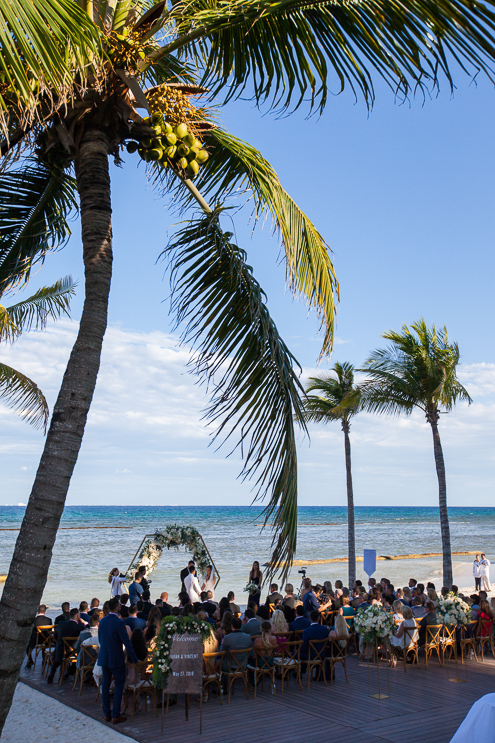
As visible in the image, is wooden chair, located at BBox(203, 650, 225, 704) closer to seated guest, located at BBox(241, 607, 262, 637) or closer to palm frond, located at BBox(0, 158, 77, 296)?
seated guest, located at BBox(241, 607, 262, 637)

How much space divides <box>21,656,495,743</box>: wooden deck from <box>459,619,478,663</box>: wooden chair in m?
0.69

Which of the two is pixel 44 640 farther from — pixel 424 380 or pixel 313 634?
pixel 424 380

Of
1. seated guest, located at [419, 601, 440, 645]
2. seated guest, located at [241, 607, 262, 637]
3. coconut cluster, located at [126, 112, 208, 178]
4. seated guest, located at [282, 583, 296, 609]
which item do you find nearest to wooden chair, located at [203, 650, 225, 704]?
seated guest, located at [241, 607, 262, 637]

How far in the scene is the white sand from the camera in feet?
25.4

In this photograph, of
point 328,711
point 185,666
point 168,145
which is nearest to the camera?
point 168,145

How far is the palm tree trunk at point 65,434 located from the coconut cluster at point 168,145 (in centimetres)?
27

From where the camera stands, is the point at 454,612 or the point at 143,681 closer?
the point at 143,681

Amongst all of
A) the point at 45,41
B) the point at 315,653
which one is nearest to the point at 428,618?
the point at 315,653

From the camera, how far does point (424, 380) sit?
737 inches

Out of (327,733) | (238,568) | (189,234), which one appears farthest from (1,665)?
(238,568)

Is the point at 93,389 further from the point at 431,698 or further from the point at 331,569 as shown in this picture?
the point at 331,569

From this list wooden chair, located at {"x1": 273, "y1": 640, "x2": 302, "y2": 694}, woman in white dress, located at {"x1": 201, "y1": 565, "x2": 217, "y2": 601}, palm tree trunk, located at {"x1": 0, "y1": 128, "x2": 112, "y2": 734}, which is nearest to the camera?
palm tree trunk, located at {"x1": 0, "y1": 128, "x2": 112, "y2": 734}

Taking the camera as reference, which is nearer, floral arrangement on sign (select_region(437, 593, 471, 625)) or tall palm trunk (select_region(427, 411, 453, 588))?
floral arrangement on sign (select_region(437, 593, 471, 625))

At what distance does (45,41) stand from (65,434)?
2144 mm
